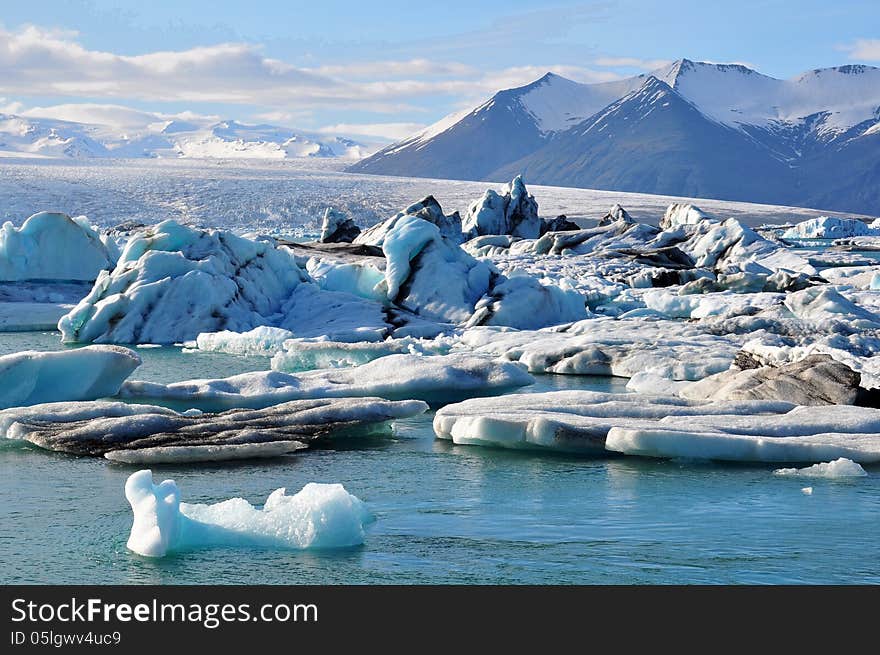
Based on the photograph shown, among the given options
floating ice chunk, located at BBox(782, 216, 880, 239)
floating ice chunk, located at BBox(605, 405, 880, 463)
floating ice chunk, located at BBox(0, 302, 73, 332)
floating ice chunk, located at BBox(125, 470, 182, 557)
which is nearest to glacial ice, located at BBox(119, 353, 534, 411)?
floating ice chunk, located at BBox(605, 405, 880, 463)

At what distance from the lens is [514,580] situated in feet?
17.1

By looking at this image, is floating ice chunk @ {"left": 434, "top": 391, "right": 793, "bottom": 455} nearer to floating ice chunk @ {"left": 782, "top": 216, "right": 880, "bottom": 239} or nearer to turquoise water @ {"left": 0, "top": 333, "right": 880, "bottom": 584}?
turquoise water @ {"left": 0, "top": 333, "right": 880, "bottom": 584}

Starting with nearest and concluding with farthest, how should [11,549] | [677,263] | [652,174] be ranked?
[11,549] < [677,263] < [652,174]

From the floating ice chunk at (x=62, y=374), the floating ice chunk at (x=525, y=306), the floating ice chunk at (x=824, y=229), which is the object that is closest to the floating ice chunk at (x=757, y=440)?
the floating ice chunk at (x=62, y=374)

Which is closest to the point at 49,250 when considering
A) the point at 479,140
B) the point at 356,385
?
the point at 356,385

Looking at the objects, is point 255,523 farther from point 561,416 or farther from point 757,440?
point 757,440

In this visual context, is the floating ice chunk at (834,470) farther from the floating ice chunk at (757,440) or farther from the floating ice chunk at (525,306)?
the floating ice chunk at (525,306)

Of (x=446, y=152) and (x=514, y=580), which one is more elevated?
(x=446, y=152)

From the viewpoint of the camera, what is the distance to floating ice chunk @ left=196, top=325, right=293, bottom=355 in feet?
52.4

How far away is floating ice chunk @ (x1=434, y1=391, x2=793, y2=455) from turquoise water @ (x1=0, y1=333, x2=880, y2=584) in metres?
0.15

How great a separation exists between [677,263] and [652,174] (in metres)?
129

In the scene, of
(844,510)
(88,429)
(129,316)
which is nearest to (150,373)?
(129,316)

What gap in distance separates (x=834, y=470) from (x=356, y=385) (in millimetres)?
5142

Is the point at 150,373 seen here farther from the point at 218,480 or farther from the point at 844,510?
the point at 844,510
